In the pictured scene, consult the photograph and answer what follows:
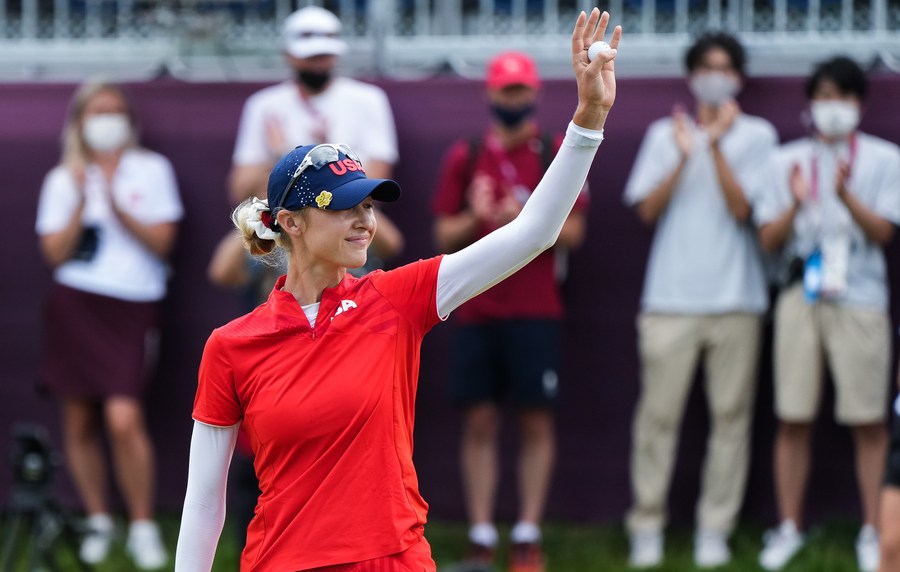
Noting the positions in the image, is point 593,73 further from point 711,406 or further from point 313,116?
point 313,116

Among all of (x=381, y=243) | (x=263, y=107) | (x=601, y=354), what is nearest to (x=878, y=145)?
(x=601, y=354)

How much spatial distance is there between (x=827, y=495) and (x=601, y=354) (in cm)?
136

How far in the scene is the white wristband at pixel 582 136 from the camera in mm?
3453

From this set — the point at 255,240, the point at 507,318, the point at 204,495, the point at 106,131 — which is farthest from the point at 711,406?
the point at 204,495

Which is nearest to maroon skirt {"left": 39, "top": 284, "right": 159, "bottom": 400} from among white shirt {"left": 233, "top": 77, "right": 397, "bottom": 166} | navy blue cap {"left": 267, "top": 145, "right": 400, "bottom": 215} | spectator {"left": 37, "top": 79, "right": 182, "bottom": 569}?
spectator {"left": 37, "top": 79, "right": 182, "bottom": 569}

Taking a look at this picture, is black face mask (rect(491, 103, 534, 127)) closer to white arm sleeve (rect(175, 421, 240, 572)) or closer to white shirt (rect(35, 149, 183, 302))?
white shirt (rect(35, 149, 183, 302))

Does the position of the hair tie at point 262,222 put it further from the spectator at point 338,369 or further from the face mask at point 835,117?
the face mask at point 835,117

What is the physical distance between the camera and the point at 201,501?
12.2 ft

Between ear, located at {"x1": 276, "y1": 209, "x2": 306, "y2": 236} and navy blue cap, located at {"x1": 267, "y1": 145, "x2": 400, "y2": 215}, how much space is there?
0.03 metres

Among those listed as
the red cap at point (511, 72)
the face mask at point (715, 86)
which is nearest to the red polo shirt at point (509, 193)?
the red cap at point (511, 72)

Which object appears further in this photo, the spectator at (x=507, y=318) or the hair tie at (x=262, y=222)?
the spectator at (x=507, y=318)

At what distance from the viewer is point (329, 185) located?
143 inches

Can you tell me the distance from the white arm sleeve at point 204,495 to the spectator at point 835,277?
12.9 ft

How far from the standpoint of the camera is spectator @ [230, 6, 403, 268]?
24.8 ft
